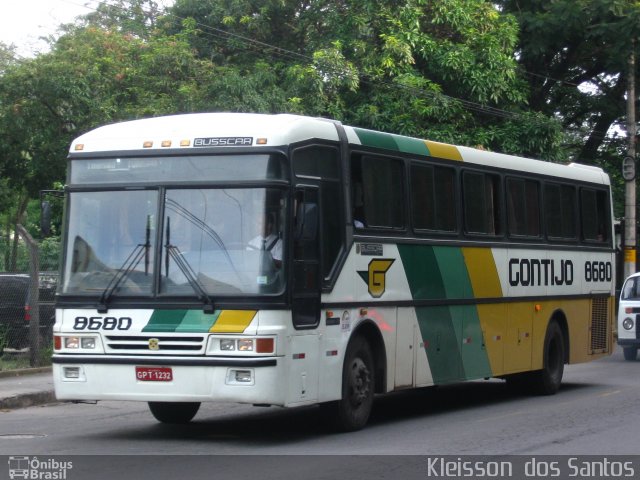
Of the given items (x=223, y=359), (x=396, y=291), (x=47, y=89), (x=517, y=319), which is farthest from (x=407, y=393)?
(x=47, y=89)

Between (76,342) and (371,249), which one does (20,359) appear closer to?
(76,342)

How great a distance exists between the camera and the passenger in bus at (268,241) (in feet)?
34.2

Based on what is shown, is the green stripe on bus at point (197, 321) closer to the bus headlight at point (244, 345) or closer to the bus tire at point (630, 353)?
the bus headlight at point (244, 345)

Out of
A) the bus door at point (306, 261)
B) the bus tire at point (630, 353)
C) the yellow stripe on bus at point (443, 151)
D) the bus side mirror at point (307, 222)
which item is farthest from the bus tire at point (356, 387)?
the bus tire at point (630, 353)

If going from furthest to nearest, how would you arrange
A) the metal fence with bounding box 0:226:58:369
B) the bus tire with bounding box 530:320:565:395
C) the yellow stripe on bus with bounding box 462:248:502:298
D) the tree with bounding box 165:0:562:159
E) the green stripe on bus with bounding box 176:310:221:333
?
the tree with bounding box 165:0:562:159, the metal fence with bounding box 0:226:58:369, the bus tire with bounding box 530:320:565:395, the yellow stripe on bus with bounding box 462:248:502:298, the green stripe on bus with bounding box 176:310:221:333

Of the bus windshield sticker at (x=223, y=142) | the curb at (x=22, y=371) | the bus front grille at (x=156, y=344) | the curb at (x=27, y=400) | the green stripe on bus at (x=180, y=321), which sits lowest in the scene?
the curb at (x=27, y=400)

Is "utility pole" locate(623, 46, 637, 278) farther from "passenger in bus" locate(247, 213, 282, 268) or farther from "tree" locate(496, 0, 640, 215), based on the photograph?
"passenger in bus" locate(247, 213, 282, 268)

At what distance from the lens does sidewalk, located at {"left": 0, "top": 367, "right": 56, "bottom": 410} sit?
48.2ft

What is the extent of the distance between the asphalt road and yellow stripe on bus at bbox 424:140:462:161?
330cm

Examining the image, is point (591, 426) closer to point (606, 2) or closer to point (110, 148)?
point (110, 148)

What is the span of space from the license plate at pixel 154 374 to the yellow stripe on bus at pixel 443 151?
4.99 metres

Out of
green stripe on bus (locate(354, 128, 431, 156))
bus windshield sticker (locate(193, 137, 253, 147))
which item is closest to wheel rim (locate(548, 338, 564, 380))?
green stripe on bus (locate(354, 128, 431, 156))

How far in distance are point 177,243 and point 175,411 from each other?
261 cm

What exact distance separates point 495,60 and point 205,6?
7.67m
